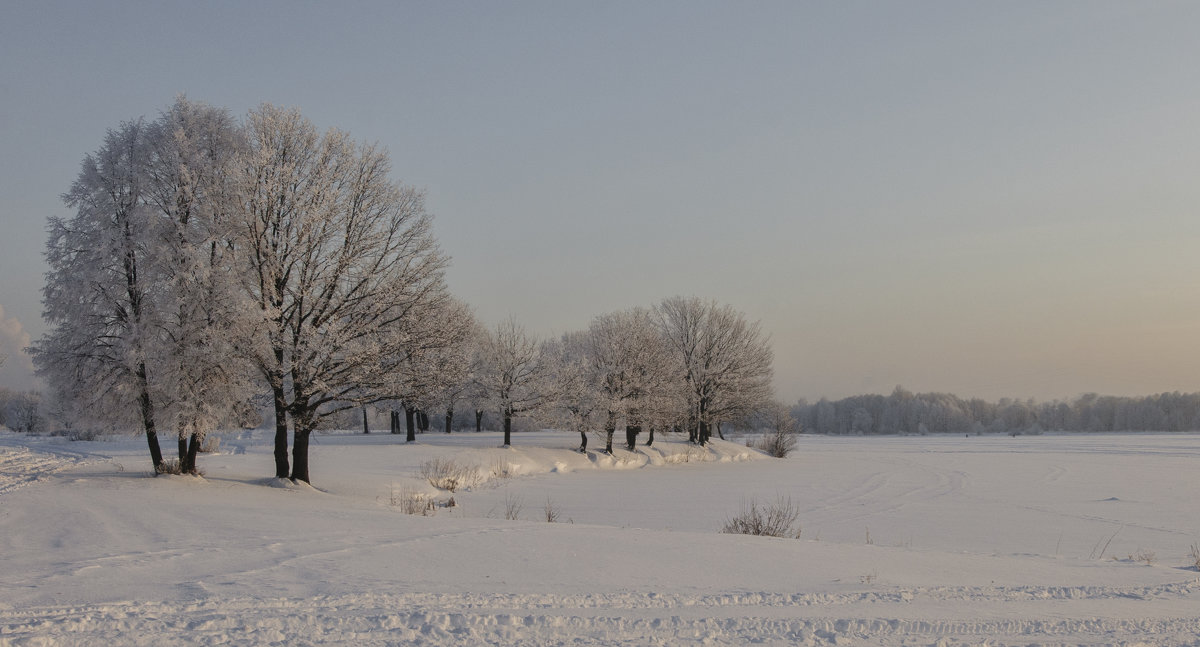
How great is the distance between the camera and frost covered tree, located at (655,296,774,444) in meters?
53.4

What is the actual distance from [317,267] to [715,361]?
131 ft

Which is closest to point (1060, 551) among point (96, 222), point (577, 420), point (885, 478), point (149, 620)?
point (149, 620)

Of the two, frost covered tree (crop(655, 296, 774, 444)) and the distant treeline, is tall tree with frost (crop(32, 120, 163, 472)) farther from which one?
the distant treeline

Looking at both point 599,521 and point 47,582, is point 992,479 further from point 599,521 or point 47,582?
point 47,582

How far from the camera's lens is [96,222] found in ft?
59.5

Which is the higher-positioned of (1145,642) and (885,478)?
(1145,642)

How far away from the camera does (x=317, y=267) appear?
61.1ft

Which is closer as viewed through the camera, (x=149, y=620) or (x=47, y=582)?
(x=149, y=620)

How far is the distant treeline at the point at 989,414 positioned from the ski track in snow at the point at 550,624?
125886 millimetres

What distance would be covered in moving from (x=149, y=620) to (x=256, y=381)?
46.2 feet

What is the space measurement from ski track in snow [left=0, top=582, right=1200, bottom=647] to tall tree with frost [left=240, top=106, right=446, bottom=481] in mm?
12200

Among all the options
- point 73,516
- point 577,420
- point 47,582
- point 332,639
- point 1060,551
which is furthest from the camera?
point 577,420

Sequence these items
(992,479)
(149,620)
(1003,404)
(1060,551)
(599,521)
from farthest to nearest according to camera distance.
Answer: (1003,404) → (992,479) → (599,521) → (1060,551) → (149,620)

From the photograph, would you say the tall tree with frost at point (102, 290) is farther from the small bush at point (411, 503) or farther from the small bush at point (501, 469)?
the small bush at point (501, 469)
